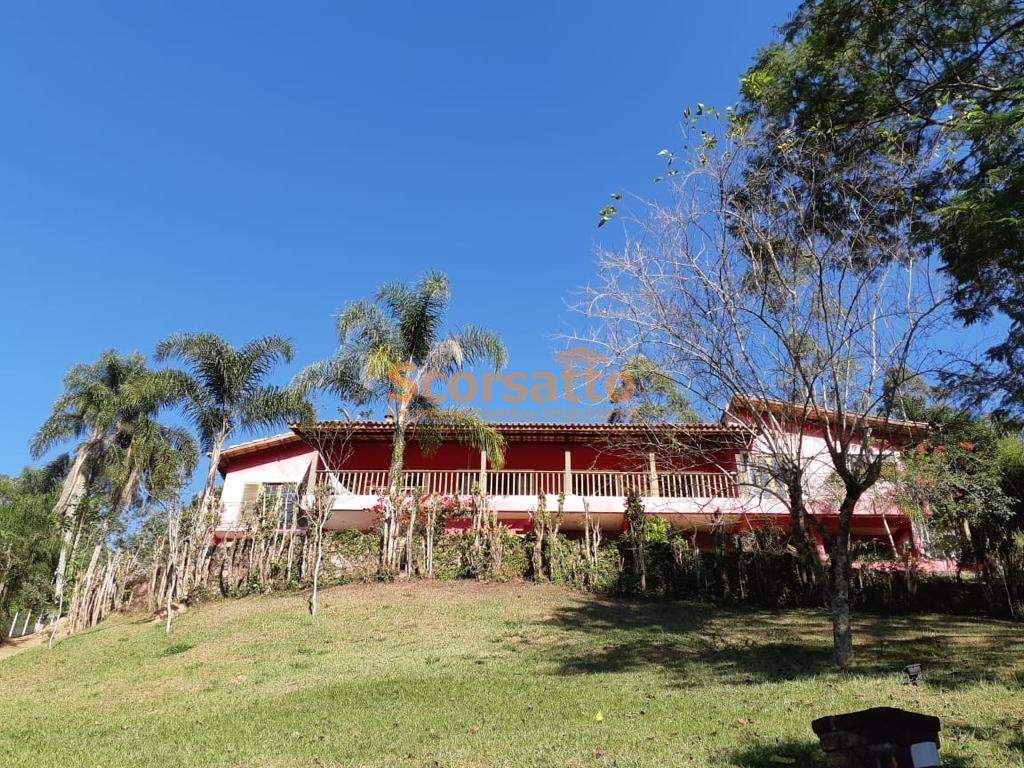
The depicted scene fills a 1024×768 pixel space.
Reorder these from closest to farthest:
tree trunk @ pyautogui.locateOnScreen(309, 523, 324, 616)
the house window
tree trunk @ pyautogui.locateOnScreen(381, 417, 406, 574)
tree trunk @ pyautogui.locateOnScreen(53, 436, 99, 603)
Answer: tree trunk @ pyautogui.locateOnScreen(309, 523, 324, 616), tree trunk @ pyautogui.locateOnScreen(381, 417, 406, 574), the house window, tree trunk @ pyautogui.locateOnScreen(53, 436, 99, 603)

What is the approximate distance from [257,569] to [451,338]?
8.06 m

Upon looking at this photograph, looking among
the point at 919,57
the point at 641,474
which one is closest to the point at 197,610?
the point at 641,474

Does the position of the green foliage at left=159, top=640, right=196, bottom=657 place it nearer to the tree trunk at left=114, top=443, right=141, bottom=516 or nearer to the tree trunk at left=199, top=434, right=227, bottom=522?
the tree trunk at left=199, top=434, right=227, bottom=522

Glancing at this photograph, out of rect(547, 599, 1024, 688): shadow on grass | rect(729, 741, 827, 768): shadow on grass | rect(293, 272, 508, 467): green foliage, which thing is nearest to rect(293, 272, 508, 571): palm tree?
rect(293, 272, 508, 467): green foliage

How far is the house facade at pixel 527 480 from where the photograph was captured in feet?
59.9

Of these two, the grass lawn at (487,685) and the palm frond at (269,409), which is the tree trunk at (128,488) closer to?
the palm frond at (269,409)

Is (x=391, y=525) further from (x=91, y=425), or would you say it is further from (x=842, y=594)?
(x=91, y=425)

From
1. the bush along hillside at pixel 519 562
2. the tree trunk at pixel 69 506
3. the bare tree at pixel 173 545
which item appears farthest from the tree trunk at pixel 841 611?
the tree trunk at pixel 69 506

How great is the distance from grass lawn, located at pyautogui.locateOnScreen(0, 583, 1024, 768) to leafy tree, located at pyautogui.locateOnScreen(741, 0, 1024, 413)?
4746 mm

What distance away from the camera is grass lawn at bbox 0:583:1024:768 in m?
6.20

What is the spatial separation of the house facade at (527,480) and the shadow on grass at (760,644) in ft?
10.2

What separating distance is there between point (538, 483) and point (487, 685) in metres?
12.2

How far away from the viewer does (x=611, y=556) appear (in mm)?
16453

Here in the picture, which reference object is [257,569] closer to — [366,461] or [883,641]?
[366,461]
